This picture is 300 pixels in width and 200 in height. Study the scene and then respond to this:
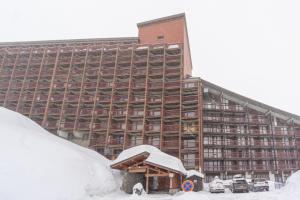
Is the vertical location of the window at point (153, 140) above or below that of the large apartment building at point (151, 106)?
below

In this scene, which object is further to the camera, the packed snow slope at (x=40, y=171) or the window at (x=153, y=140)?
the window at (x=153, y=140)

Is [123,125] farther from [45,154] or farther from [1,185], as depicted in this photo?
[1,185]

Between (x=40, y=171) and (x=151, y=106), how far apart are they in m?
28.1

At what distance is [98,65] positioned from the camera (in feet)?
157

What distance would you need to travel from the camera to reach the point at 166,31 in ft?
162

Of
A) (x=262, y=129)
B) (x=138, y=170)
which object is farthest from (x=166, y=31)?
(x=138, y=170)

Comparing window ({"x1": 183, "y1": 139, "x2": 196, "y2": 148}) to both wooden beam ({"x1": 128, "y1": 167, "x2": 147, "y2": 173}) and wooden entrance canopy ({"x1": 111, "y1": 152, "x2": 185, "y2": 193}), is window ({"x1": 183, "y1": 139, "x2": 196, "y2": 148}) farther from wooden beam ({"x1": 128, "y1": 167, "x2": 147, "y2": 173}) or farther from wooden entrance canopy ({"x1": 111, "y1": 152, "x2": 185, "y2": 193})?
wooden beam ({"x1": 128, "y1": 167, "x2": 147, "y2": 173})

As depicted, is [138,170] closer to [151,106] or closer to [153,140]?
[153,140]

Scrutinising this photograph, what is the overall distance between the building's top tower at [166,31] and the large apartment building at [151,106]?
21 centimetres

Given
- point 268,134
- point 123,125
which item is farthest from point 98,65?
point 268,134

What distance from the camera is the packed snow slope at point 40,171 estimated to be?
13.7 meters

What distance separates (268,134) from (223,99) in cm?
1057

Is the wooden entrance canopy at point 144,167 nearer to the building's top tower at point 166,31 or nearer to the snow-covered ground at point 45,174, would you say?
the snow-covered ground at point 45,174

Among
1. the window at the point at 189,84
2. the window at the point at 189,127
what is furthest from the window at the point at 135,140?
the window at the point at 189,84
